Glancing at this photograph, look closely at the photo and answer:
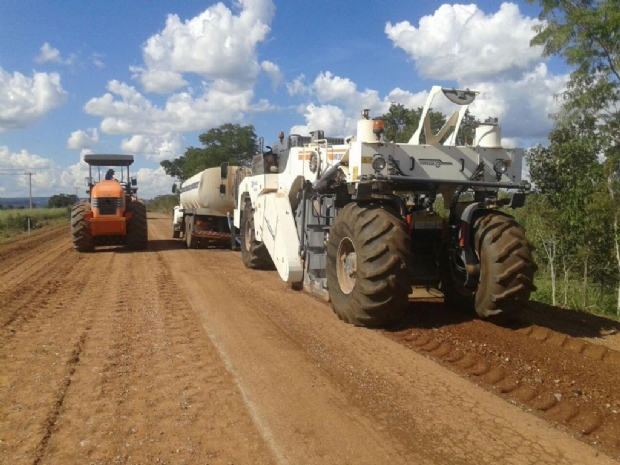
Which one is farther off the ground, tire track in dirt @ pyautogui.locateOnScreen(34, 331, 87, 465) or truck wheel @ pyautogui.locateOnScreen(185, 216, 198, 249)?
truck wheel @ pyautogui.locateOnScreen(185, 216, 198, 249)

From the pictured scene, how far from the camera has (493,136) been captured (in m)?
7.09

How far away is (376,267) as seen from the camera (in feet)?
20.5

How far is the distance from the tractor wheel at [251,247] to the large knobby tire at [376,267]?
5.10 metres

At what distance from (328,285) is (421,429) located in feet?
11.8

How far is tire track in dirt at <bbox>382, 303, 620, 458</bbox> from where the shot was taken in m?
4.27

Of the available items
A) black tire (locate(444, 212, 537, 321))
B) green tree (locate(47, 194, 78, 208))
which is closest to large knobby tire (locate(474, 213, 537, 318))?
black tire (locate(444, 212, 537, 321))

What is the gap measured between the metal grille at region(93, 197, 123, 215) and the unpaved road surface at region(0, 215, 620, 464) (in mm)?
7209

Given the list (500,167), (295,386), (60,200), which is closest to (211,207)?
(500,167)

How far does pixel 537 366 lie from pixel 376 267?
1.92 meters

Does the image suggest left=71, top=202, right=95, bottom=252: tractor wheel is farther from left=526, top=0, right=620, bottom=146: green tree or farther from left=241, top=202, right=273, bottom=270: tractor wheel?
left=526, top=0, right=620, bottom=146: green tree

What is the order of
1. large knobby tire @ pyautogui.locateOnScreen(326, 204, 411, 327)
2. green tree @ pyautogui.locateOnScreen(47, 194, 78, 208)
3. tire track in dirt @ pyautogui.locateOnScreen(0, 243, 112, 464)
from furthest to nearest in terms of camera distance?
green tree @ pyautogui.locateOnScreen(47, 194, 78, 208) < large knobby tire @ pyautogui.locateOnScreen(326, 204, 411, 327) < tire track in dirt @ pyautogui.locateOnScreen(0, 243, 112, 464)

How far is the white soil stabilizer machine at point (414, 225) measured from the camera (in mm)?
6336

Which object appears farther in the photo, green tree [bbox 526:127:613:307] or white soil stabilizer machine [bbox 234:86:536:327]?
green tree [bbox 526:127:613:307]

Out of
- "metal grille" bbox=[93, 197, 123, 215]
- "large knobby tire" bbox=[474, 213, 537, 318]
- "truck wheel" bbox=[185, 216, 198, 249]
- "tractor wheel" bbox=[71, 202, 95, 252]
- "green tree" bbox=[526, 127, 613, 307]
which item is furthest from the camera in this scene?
"truck wheel" bbox=[185, 216, 198, 249]
